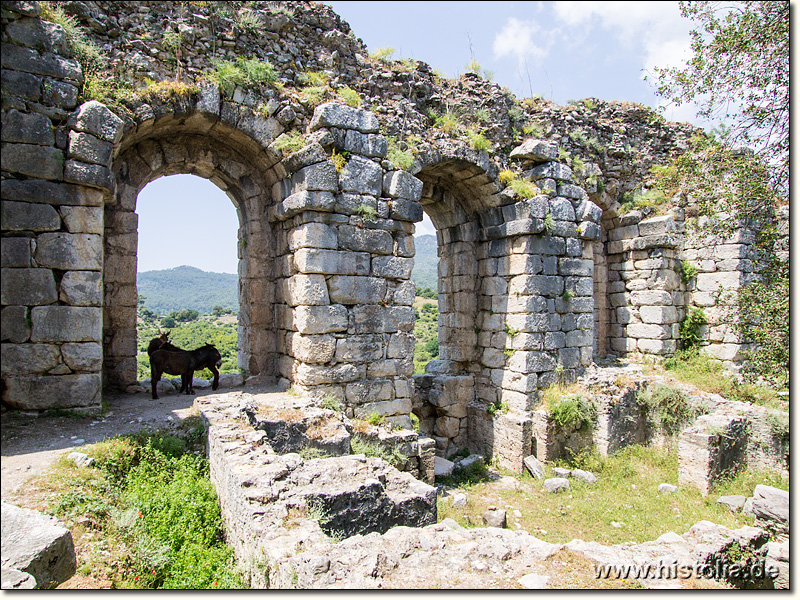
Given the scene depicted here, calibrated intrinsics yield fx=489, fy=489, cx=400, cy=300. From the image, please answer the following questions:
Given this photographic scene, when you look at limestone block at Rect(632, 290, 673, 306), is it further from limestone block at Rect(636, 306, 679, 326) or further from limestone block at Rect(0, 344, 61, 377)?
limestone block at Rect(0, 344, 61, 377)

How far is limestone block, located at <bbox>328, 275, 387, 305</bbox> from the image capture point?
738 centimetres

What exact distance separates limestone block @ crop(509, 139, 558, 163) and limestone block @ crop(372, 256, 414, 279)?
12.0ft

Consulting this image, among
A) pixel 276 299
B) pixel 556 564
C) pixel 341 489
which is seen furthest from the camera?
pixel 276 299

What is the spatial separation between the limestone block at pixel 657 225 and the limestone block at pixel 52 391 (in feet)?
37.6

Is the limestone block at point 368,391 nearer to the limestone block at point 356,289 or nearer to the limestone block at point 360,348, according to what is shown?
the limestone block at point 360,348

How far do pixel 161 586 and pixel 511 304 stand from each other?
7.43 meters

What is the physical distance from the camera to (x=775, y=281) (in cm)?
730

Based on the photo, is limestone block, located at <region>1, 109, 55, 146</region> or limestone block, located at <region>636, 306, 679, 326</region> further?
limestone block, located at <region>636, 306, 679, 326</region>

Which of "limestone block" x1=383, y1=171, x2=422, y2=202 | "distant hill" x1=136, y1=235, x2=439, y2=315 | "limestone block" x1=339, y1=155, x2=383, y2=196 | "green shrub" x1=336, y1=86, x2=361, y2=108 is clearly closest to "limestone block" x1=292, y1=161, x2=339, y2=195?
"limestone block" x1=339, y1=155, x2=383, y2=196

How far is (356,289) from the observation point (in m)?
7.56

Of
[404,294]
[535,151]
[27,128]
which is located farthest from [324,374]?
[535,151]

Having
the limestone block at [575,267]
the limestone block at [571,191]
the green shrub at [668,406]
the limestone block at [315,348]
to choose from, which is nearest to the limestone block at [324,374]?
the limestone block at [315,348]

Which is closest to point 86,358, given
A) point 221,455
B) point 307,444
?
point 221,455

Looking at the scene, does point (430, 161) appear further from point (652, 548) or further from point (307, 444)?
point (652, 548)
